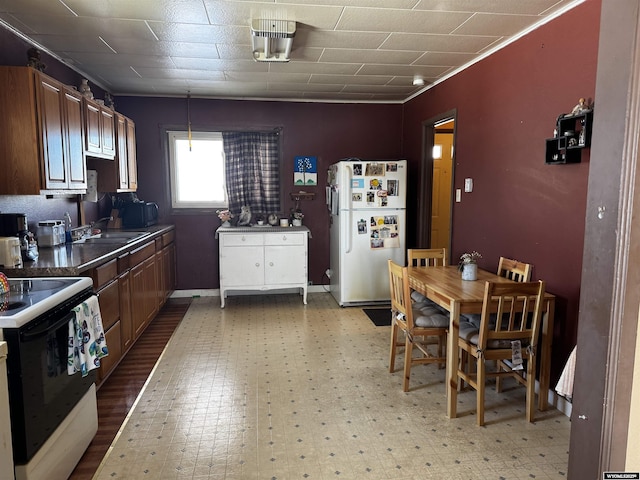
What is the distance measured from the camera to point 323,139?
18.0ft

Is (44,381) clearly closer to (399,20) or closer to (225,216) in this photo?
(399,20)

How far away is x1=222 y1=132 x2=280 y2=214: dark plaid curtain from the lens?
539 cm

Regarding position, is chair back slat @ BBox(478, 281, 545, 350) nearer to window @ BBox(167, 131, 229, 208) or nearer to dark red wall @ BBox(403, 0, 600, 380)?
dark red wall @ BBox(403, 0, 600, 380)

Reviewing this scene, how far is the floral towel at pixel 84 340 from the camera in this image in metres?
2.04

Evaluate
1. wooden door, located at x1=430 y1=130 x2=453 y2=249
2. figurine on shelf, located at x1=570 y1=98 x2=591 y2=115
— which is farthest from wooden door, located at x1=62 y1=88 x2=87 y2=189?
wooden door, located at x1=430 y1=130 x2=453 y2=249

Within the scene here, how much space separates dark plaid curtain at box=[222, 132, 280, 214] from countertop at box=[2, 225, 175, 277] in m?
1.84

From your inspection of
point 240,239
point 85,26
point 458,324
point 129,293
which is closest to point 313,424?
point 458,324

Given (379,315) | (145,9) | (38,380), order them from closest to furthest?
(38,380), (145,9), (379,315)

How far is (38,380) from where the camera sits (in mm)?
1781

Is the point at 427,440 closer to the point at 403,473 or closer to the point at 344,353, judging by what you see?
the point at 403,473

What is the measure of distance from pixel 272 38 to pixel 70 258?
204cm

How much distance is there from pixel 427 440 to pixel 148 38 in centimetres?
328

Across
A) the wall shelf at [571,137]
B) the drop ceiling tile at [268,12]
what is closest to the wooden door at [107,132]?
the drop ceiling tile at [268,12]

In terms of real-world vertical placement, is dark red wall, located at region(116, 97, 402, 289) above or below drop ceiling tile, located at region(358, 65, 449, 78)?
below
